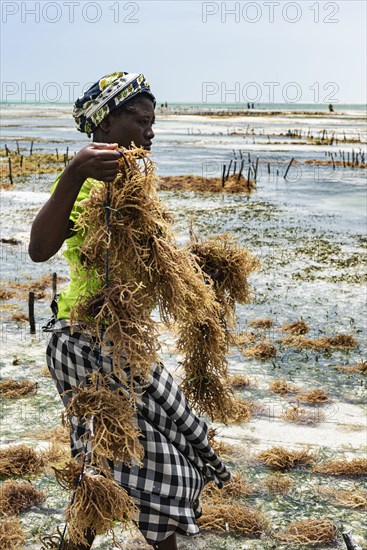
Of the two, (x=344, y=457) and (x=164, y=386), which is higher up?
(x=164, y=386)

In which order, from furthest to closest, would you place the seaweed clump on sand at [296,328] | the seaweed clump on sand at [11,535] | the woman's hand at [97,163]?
1. the seaweed clump on sand at [296,328]
2. the seaweed clump on sand at [11,535]
3. the woman's hand at [97,163]

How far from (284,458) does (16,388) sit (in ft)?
8.72

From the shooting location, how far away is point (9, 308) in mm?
9008

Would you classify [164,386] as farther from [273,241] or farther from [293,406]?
[273,241]

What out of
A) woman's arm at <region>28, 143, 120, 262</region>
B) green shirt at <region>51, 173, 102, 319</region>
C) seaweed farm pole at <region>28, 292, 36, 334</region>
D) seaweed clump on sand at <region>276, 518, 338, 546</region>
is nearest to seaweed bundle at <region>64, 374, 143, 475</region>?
green shirt at <region>51, 173, 102, 319</region>

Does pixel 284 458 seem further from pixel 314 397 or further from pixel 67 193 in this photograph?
pixel 67 193

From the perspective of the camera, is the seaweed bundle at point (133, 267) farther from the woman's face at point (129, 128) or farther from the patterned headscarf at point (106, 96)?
the patterned headscarf at point (106, 96)

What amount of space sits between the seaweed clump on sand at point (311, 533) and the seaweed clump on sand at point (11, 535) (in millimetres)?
1459

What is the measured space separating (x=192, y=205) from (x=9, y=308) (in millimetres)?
13542

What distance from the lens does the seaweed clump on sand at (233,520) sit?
384 cm

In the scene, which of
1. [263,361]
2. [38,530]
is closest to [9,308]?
[263,361]

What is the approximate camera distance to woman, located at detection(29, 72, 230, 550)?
272 centimetres

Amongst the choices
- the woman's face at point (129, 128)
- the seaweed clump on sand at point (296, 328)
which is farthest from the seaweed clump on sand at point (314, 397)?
the woman's face at point (129, 128)

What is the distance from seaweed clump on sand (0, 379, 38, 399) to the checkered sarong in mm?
3184
